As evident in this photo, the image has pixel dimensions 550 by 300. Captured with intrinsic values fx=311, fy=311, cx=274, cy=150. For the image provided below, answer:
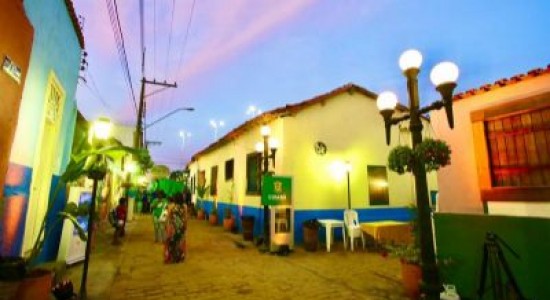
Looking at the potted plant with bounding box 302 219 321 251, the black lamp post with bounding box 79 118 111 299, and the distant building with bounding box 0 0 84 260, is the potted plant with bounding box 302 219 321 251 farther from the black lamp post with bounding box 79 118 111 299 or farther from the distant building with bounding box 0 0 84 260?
the distant building with bounding box 0 0 84 260

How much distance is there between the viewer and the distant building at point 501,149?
489 cm

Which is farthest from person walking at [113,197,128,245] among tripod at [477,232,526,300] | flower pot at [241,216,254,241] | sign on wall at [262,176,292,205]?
tripod at [477,232,526,300]

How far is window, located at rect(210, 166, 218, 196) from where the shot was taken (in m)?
18.1

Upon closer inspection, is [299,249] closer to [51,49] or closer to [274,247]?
[274,247]

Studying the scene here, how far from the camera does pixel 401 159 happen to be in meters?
4.26

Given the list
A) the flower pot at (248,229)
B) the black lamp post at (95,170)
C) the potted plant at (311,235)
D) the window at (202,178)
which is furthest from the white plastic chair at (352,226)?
the window at (202,178)

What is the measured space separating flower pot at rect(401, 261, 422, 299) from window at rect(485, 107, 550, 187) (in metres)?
2.04

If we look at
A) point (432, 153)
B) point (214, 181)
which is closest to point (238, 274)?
point (432, 153)

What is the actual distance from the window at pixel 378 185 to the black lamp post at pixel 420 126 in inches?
304

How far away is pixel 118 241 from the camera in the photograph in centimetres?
1027

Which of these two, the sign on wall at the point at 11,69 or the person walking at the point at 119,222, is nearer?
the sign on wall at the point at 11,69

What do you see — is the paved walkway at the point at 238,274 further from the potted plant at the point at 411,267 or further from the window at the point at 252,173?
the window at the point at 252,173

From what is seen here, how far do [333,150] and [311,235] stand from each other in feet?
10.6

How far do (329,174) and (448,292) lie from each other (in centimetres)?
642
